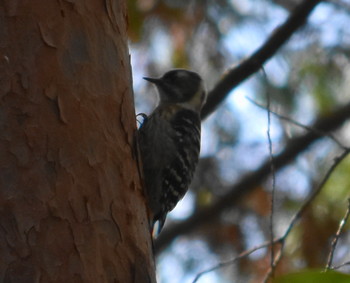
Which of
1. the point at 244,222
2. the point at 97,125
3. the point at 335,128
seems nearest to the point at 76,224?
the point at 97,125

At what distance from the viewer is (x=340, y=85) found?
7.40 m

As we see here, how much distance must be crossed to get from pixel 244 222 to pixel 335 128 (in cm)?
134

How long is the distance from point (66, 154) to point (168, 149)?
1.64 m

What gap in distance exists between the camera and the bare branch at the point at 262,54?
5273mm

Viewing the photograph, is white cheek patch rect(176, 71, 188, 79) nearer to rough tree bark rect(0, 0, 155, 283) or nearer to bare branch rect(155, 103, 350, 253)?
bare branch rect(155, 103, 350, 253)

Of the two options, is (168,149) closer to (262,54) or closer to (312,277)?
(262,54)

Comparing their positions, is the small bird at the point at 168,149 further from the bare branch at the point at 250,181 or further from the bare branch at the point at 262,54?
the bare branch at the point at 250,181

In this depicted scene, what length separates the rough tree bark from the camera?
3057 mm

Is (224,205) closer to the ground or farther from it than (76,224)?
farther from it

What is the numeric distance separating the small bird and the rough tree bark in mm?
971

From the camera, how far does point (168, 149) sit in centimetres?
481

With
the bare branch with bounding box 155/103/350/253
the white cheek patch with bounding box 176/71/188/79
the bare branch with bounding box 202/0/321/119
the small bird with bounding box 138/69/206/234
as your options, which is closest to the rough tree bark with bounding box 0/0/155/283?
the small bird with bounding box 138/69/206/234

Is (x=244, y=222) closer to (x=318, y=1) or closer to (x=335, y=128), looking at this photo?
(x=335, y=128)

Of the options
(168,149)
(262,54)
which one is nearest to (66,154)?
(168,149)
